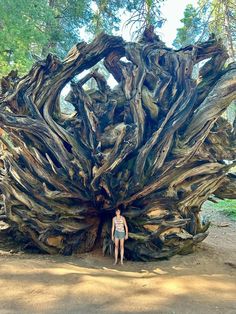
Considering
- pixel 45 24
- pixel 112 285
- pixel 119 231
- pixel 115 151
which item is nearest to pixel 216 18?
pixel 45 24

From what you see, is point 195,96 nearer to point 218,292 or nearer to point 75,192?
point 75,192

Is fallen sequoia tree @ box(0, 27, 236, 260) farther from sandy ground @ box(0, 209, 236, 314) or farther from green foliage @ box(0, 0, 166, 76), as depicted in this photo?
green foliage @ box(0, 0, 166, 76)

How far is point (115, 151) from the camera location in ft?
23.9

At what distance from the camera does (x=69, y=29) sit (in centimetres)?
1457

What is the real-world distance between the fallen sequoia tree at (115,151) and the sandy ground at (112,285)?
687mm

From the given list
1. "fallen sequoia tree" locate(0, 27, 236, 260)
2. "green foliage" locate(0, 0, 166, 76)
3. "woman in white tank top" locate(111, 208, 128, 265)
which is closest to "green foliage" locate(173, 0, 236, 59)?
"green foliage" locate(0, 0, 166, 76)

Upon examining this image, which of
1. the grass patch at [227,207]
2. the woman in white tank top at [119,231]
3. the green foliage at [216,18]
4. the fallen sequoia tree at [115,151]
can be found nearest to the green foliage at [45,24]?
the green foliage at [216,18]

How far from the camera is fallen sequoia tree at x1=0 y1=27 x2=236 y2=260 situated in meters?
7.65

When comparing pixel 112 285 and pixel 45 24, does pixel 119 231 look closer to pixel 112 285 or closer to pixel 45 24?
pixel 112 285

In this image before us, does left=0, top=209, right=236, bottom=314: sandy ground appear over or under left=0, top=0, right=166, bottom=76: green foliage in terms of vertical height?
under

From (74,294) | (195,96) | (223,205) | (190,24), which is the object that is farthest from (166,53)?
(223,205)

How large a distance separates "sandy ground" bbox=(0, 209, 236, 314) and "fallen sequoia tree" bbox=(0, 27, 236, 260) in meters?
0.69

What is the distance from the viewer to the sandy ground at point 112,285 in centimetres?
475

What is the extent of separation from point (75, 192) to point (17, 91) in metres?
2.75
